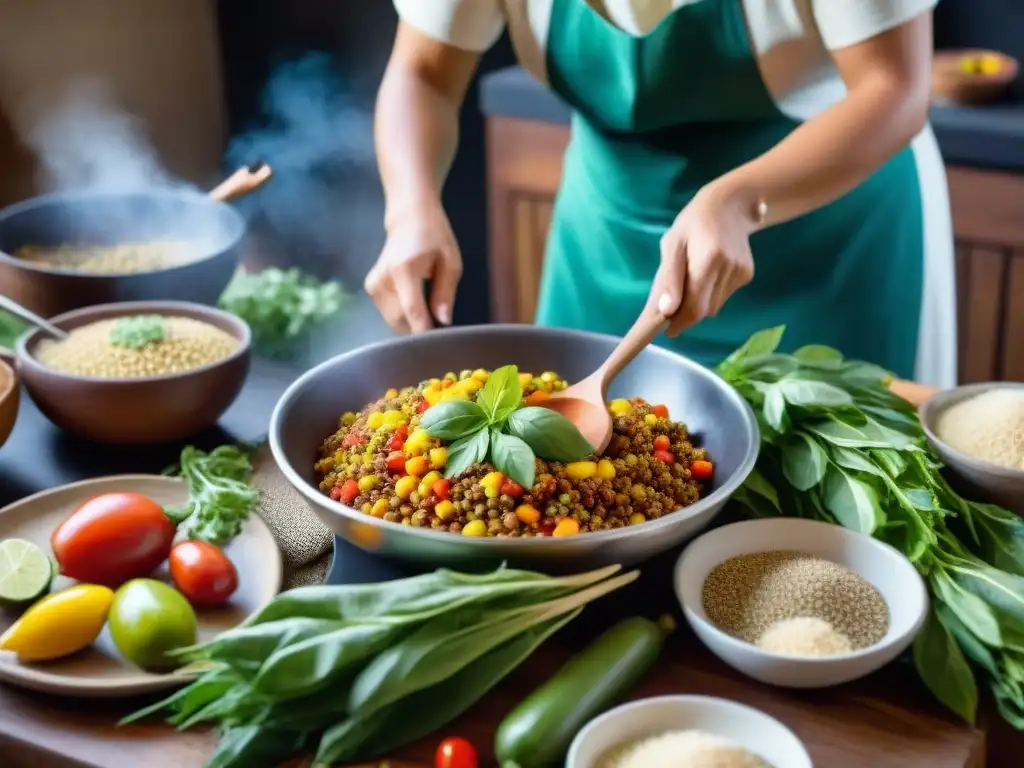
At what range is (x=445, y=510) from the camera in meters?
1.03

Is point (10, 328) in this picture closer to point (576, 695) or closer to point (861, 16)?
point (576, 695)

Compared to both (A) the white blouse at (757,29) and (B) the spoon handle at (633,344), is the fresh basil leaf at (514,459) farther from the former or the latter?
(A) the white blouse at (757,29)

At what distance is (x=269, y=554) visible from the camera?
44.9 inches

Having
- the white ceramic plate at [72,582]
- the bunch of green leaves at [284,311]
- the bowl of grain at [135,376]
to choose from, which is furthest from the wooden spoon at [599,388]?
the bunch of green leaves at [284,311]

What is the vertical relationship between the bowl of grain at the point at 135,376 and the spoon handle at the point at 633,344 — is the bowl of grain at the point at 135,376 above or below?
below

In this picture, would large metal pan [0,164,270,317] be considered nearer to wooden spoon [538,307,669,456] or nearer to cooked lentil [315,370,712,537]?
cooked lentil [315,370,712,537]

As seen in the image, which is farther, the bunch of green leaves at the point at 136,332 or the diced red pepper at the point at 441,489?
the bunch of green leaves at the point at 136,332

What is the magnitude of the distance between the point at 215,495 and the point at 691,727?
23.5 inches

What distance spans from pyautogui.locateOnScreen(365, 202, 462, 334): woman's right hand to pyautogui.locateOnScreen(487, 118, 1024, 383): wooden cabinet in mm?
1611

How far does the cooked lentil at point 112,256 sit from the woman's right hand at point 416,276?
44 centimetres

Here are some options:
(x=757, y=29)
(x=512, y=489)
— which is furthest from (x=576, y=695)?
(x=757, y=29)

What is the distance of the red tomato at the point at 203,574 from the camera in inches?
41.7

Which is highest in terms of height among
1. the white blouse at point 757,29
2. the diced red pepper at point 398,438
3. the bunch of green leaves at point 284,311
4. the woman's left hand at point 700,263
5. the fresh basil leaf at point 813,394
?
the white blouse at point 757,29

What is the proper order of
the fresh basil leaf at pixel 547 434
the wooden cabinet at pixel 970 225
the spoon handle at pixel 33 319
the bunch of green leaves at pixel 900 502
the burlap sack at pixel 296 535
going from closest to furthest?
the bunch of green leaves at pixel 900 502, the fresh basil leaf at pixel 547 434, the burlap sack at pixel 296 535, the spoon handle at pixel 33 319, the wooden cabinet at pixel 970 225
